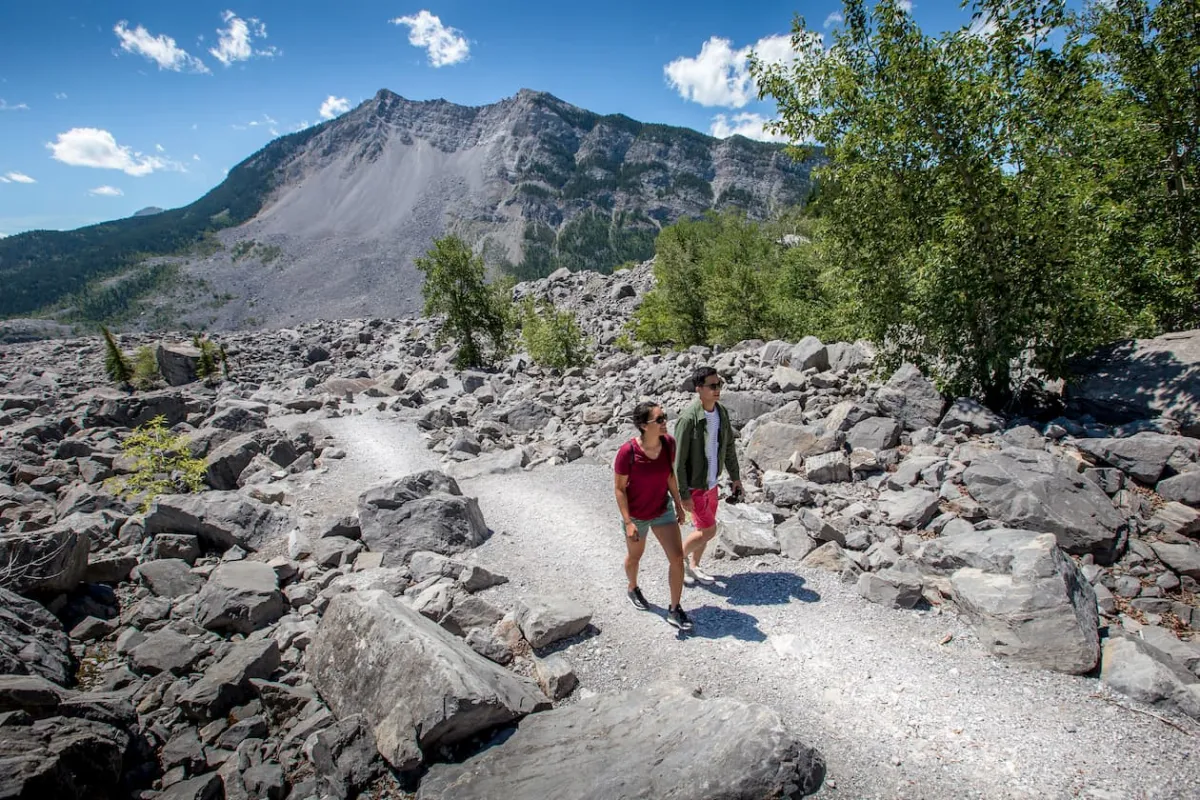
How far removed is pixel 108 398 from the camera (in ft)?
86.8

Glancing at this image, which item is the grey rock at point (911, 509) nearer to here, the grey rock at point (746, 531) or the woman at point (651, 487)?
the grey rock at point (746, 531)

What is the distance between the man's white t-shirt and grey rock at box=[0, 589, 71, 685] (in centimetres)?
829

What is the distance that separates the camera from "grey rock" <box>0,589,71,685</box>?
633 cm

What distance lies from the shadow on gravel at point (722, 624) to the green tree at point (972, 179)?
810 cm

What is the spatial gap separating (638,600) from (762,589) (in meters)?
1.82

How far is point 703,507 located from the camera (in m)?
7.50

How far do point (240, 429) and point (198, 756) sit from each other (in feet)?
60.0

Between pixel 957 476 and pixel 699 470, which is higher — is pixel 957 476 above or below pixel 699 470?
below

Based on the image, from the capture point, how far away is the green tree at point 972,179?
11.1 m

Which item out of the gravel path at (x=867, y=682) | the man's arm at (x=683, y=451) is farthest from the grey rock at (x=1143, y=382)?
the man's arm at (x=683, y=451)

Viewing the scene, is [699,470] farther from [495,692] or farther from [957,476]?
[957,476]

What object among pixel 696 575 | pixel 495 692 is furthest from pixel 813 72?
pixel 495 692

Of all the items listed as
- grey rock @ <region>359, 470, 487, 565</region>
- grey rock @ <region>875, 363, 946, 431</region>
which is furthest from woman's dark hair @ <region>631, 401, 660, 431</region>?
grey rock @ <region>875, 363, 946, 431</region>

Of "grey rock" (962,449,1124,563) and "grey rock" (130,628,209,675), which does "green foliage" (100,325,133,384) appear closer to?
"grey rock" (130,628,209,675)
